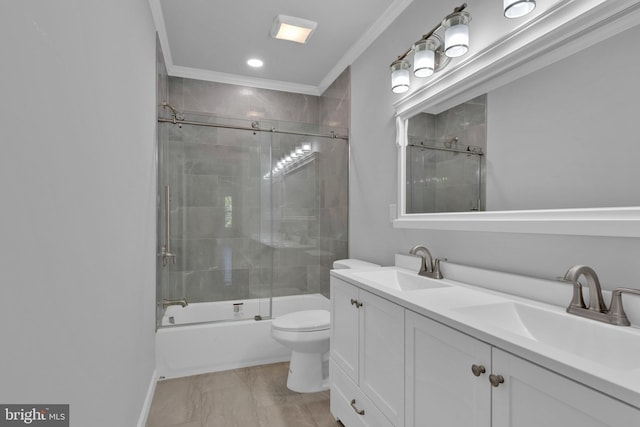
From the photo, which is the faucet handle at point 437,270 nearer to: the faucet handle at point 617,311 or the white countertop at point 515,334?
the white countertop at point 515,334

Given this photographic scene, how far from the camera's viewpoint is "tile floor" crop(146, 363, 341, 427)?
184 centimetres

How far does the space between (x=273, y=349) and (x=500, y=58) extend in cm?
248

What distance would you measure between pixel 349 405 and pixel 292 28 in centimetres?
249

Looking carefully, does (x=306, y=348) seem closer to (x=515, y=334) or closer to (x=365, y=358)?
(x=365, y=358)

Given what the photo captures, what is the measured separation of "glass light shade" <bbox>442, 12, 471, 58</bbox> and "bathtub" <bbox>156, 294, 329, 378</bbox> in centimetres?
233

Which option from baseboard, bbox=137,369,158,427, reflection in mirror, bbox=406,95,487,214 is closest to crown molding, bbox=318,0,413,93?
reflection in mirror, bbox=406,95,487,214

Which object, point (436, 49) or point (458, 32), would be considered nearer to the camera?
point (458, 32)

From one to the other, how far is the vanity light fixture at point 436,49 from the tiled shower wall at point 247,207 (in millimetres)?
994

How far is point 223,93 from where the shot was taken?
327 cm

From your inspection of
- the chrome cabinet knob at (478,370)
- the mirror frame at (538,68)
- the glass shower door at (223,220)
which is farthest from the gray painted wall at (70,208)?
the mirror frame at (538,68)

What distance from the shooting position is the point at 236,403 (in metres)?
2.03

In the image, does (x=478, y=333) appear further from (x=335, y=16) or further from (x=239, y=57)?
(x=239, y=57)

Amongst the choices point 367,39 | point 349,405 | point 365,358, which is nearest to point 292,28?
point 367,39

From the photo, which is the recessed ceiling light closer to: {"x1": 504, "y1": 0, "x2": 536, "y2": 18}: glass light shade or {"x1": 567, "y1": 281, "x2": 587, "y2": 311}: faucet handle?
{"x1": 504, "y1": 0, "x2": 536, "y2": 18}: glass light shade
